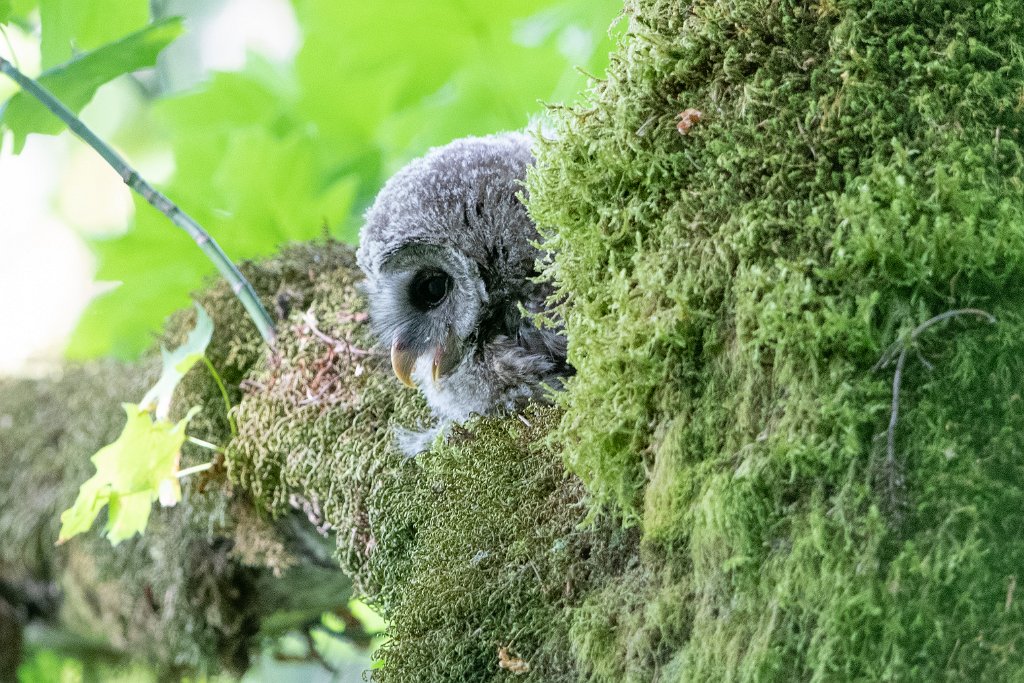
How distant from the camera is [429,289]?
189cm

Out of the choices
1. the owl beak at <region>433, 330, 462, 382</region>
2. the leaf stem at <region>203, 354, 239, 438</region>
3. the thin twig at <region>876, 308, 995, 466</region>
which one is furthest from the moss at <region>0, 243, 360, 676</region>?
the thin twig at <region>876, 308, 995, 466</region>

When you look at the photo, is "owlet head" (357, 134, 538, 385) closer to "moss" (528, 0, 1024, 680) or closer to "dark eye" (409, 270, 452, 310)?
"dark eye" (409, 270, 452, 310)

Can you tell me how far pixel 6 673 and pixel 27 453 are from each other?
1.00 m

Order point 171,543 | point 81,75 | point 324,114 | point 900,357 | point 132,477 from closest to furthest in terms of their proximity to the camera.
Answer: point 900,357 → point 132,477 → point 81,75 → point 171,543 → point 324,114

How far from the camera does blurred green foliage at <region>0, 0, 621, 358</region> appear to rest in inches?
86.5

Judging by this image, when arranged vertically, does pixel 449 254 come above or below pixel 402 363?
above

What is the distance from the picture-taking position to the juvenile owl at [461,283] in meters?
1.70

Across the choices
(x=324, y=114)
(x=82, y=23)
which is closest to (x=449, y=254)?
(x=82, y=23)

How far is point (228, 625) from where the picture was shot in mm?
2123

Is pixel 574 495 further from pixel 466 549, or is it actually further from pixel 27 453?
pixel 27 453

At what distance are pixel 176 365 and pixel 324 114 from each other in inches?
55.4

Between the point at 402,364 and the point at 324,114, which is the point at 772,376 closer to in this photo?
the point at 402,364

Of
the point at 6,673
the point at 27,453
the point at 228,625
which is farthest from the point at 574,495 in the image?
the point at 6,673

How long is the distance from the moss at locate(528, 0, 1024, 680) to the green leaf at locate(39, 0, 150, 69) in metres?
1.36
